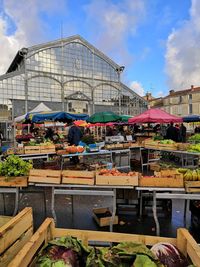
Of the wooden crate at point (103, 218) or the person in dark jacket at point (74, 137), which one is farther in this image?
the person in dark jacket at point (74, 137)

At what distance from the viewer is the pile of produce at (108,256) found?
176cm

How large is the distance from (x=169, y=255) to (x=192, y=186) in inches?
93.4

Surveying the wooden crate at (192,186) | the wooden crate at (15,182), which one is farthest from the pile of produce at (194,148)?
the wooden crate at (15,182)

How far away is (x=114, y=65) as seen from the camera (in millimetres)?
30734

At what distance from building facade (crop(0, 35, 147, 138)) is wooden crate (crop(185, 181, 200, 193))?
20.8 metres

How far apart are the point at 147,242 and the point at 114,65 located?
29.9 m

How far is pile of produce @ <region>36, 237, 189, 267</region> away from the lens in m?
1.76

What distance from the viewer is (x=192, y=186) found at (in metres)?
4.09

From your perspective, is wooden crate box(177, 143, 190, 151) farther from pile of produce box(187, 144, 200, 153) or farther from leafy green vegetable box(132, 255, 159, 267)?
leafy green vegetable box(132, 255, 159, 267)

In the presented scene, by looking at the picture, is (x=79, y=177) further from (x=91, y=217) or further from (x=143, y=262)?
(x=143, y=262)

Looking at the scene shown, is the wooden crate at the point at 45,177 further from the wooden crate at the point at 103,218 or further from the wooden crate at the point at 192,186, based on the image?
the wooden crate at the point at 192,186

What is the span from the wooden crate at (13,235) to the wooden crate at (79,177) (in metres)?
1.91

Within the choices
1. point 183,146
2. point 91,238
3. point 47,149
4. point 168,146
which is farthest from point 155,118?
point 91,238

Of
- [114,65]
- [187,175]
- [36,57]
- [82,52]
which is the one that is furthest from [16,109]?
[187,175]
